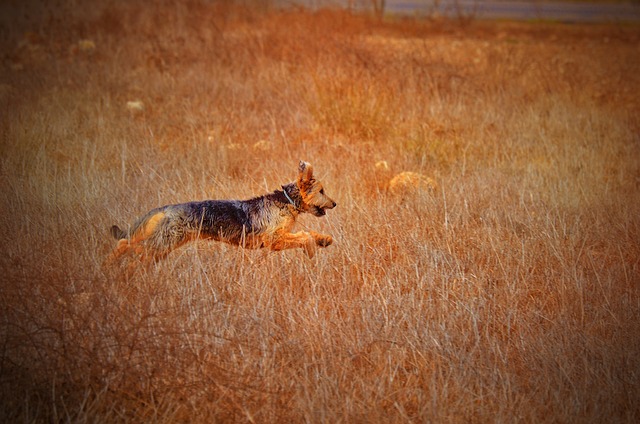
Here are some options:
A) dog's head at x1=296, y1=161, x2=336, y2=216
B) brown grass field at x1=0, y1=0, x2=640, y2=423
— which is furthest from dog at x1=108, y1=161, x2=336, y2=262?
brown grass field at x1=0, y1=0, x2=640, y2=423

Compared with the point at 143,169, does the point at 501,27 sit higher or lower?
higher

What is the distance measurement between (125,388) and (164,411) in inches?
7.8

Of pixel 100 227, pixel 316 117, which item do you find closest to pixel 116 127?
pixel 316 117

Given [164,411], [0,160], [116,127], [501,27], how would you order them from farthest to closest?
[501,27]
[116,127]
[0,160]
[164,411]

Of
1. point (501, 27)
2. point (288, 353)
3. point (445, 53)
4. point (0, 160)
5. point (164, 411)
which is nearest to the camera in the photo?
point (164, 411)

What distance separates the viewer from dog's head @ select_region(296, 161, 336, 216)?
4.46 m

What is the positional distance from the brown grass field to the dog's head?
0.29 m

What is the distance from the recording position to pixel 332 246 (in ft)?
15.2

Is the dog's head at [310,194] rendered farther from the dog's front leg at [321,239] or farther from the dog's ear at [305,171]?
the dog's front leg at [321,239]

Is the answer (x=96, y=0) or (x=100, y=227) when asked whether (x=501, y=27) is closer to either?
(x=96, y=0)

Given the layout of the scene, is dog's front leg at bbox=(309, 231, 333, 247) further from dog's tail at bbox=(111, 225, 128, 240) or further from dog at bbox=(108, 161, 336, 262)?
dog's tail at bbox=(111, 225, 128, 240)

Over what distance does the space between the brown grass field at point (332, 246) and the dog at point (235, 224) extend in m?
0.11

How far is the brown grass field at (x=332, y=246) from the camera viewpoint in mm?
3051

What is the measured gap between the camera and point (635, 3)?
25.1 meters
